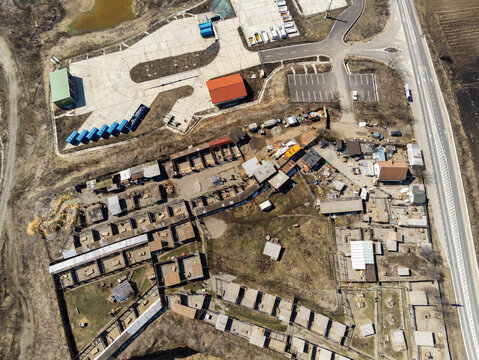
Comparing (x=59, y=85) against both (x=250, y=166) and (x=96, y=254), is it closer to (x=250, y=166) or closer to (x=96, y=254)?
(x=96, y=254)

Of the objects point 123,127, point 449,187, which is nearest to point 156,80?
point 123,127

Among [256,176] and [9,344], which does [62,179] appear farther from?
[256,176]

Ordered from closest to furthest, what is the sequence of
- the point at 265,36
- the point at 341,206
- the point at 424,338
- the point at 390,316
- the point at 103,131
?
the point at 424,338, the point at 390,316, the point at 341,206, the point at 103,131, the point at 265,36

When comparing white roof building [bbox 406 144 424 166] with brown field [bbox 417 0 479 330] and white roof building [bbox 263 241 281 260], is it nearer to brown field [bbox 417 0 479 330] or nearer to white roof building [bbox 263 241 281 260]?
brown field [bbox 417 0 479 330]

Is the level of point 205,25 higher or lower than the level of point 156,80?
higher

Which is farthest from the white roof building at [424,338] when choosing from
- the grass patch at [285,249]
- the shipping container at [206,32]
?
the shipping container at [206,32]

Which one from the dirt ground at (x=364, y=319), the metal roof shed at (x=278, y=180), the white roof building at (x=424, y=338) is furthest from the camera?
the metal roof shed at (x=278, y=180)

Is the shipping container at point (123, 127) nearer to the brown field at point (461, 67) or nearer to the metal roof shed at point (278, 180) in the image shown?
the metal roof shed at point (278, 180)
